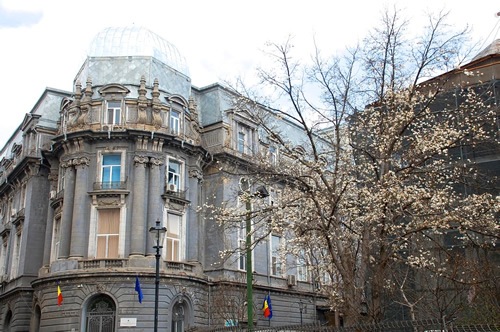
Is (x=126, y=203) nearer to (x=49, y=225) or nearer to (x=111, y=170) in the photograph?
(x=111, y=170)

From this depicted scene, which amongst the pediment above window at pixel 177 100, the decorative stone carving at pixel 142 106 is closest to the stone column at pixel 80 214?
the decorative stone carving at pixel 142 106

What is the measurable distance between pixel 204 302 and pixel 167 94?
13.7m

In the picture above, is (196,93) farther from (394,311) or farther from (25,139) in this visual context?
(394,311)

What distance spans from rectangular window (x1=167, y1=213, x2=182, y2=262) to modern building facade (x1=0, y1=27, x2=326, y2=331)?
9cm

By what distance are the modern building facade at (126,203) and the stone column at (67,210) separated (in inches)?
2.5

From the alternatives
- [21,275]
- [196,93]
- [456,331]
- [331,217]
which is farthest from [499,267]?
[21,275]

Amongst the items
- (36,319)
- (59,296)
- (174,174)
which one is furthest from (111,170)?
(36,319)

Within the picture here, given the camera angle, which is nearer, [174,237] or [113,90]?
[113,90]

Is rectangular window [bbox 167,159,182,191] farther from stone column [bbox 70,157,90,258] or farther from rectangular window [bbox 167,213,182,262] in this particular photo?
stone column [bbox 70,157,90,258]

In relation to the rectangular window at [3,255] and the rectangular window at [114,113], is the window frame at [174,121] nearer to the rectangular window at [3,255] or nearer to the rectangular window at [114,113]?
the rectangular window at [114,113]

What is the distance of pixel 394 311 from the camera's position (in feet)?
105

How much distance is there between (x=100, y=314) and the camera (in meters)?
33.0

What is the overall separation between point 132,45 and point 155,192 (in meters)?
11.3

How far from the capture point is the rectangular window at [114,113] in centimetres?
3598
